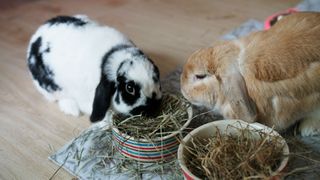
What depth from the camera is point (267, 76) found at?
1585mm

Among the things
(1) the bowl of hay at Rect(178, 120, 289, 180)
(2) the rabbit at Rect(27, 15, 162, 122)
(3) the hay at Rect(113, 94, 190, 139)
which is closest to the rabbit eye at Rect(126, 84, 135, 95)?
(2) the rabbit at Rect(27, 15, 162, 122)

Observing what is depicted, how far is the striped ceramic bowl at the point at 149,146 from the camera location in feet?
5.18

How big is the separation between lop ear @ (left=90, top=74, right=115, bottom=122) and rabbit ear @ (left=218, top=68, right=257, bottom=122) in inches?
18.2

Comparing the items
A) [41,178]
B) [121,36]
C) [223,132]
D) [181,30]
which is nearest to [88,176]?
[41,178]

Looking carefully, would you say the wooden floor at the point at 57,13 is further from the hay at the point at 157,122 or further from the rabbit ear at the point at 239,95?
the rabbit ear at the point at 239,95

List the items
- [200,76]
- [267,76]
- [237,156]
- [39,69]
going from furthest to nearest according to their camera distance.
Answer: [39,69] → [200,76] → [267,76] → [237,156]

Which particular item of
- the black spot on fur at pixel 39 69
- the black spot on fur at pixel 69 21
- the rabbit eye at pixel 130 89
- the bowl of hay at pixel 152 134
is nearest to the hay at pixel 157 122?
the bowl of hay at pixel 152 134

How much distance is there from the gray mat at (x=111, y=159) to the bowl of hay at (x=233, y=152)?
17cm

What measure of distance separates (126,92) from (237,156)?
21.2 inches

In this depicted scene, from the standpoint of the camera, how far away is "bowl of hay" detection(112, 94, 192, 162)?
1.59 m

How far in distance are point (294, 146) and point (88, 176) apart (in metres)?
0.84

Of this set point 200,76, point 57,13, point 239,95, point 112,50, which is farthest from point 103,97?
point 57,13

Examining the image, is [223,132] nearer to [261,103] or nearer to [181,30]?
[261,103]

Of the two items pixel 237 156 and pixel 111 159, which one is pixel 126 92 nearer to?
pixel 111 159
